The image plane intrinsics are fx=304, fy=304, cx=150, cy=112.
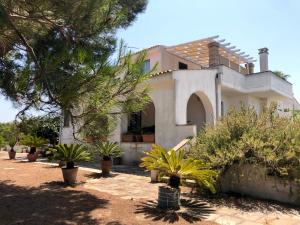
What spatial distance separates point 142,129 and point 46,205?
11487 mm

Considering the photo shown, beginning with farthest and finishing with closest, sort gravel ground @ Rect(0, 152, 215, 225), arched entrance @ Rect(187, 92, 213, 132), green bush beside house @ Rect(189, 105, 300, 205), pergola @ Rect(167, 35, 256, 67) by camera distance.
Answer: pergola @ Rect(167, 35, 256, 67), arched entrance @ Rect(187, 92, 213, 132), green bush beside house @ Rect(189, 105, 300, 205), gravel ground @ Rect(0, 152, 215, 225)

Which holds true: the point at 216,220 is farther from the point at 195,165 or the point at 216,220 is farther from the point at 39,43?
the point at 39,43

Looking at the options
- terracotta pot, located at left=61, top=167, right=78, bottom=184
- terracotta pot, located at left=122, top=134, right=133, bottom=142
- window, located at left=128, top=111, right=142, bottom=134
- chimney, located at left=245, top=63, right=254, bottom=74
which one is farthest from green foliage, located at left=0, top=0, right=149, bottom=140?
chimney, located at left=245, top=63, right=254, bottom=74

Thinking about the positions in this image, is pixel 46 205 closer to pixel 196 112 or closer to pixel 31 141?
pixel 31 141

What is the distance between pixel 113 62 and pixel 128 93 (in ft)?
3.74

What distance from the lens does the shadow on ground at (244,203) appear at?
8086 mm

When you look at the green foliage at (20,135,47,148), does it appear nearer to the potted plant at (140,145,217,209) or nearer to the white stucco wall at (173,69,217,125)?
the white stucco wall at (173,69,217,125)

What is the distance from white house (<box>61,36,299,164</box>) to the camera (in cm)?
1552

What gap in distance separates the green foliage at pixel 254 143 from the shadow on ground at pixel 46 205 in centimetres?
366

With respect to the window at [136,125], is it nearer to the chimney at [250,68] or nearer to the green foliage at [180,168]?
the green foliage at [180,168]

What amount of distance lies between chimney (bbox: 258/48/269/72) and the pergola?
3.57ft

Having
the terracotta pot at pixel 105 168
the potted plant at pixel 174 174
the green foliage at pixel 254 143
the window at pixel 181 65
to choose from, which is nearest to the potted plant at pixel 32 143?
the terracotta pot at pixel 105 168

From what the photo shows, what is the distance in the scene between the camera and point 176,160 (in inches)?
313

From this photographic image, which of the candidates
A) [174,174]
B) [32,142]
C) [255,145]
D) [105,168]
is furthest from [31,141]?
[255,145]
